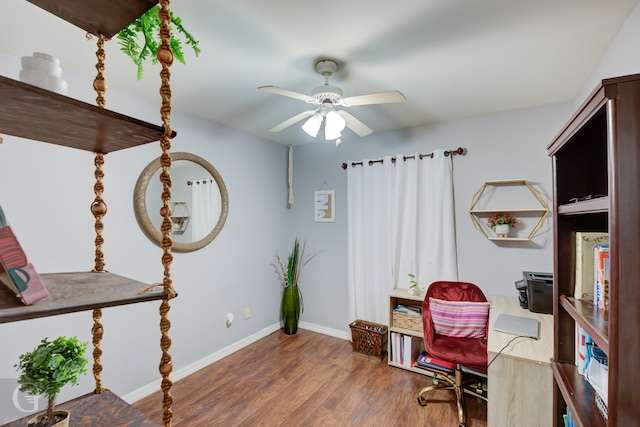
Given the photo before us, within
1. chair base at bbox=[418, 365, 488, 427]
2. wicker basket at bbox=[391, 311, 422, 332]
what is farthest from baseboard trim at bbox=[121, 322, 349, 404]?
chair base at bbox=[418, 365, 488, 427]

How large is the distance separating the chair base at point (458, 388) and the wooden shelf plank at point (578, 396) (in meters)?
1.11

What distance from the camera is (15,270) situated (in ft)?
1.78

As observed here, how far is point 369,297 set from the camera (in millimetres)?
3361

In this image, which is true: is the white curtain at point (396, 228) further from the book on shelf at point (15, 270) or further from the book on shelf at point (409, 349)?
the book on shelf at point (15, 270)

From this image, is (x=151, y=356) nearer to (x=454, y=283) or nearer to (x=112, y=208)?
(x=112, y=208)

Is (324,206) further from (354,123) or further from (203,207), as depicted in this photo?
(354,123)

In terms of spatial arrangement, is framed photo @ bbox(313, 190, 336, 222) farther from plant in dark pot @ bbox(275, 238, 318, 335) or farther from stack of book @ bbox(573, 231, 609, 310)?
stack of book @ bbox(573, 231, 609, 310)

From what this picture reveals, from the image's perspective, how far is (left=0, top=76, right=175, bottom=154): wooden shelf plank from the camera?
0.54 m

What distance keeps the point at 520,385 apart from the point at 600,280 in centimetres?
81

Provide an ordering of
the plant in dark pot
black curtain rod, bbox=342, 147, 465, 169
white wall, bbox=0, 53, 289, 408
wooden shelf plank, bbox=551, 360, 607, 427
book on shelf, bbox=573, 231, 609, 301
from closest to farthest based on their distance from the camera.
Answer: wooden shelf plank, bbox=551, 360, 607, 427 → book on shelf, bbox=573, 231, 609, 301 → white wall, bbox=0, 53, 289, 408 → black curtain rod, bbox=342, 147, 465, 169 → the plant in dark pot

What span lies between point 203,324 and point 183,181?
1400 mm

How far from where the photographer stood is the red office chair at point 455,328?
228cm

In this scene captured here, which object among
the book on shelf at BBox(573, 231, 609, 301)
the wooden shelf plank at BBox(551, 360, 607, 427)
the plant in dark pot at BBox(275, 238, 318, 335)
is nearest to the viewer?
the wooden shelf plank at BBox(551, 360, 607, 427)

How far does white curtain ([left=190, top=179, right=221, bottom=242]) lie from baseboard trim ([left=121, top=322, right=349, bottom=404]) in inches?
46.7
